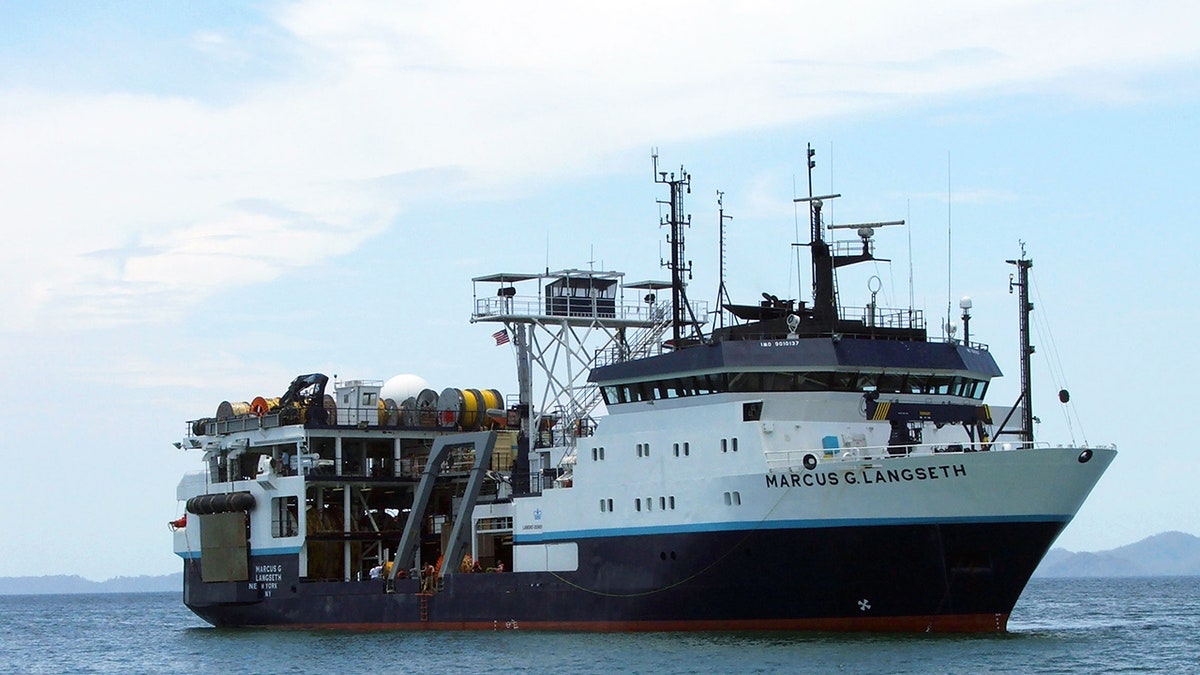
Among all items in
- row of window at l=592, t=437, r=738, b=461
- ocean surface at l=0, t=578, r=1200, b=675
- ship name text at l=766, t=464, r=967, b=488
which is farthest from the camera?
row of window at l=592, t=437, r=738, b=461

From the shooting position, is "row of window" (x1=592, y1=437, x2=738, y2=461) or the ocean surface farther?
"row of window" (x1=592, y1=437, x2=738, y2=461)

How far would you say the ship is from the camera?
114 feet

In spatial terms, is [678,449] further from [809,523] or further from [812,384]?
[809,523]

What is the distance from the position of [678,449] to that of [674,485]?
2.66 feet

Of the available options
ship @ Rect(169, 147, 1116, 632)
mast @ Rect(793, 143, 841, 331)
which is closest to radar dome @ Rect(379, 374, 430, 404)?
ship @ Rect(169, 147, 1116, 632)

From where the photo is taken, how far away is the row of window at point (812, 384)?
36750 millimetres

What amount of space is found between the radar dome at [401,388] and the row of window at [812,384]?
1176cm

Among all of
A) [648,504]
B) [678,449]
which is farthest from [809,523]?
[648,504]

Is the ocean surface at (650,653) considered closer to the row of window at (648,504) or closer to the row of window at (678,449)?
the row of window at (648,504)

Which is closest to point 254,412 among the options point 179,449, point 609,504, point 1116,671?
point 179,449

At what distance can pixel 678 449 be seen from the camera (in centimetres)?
3744

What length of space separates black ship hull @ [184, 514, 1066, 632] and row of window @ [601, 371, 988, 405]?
129 inches

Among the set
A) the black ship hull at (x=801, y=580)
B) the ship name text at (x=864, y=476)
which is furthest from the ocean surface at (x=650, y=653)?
the ship name text at (x=864, y=476)

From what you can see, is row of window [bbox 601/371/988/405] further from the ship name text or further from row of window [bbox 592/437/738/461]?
the ship name text
